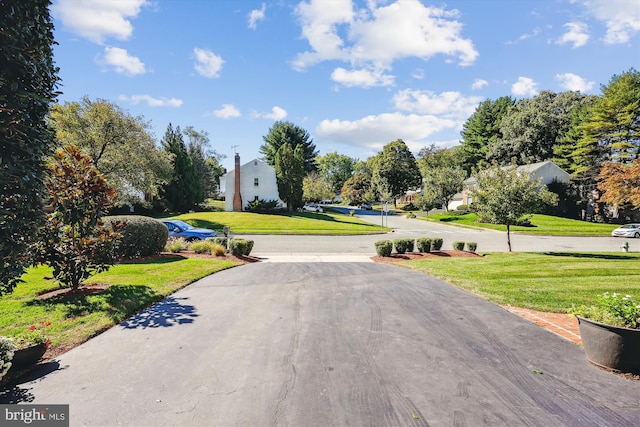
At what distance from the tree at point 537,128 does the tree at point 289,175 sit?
36251 millimetres

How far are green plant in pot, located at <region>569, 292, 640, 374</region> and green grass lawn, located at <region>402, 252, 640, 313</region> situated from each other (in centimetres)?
302

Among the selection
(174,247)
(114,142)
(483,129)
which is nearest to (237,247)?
(174,247)

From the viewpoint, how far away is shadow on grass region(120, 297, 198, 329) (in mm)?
6602

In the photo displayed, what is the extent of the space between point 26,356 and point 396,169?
223 ft

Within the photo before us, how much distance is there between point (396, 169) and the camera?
6844cm

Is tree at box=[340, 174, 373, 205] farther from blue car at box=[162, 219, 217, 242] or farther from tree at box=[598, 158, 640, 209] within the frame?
blue car at box=[162, 219, 217, 242]

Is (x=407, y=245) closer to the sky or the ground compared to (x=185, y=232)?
closer to the ground

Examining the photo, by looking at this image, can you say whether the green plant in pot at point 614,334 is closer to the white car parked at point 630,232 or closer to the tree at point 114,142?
the tree at point 114,142

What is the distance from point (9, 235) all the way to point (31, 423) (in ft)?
9.29

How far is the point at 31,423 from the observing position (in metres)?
3.60

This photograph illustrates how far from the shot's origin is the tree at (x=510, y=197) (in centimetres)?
1734

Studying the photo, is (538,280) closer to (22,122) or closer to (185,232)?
(22,122)

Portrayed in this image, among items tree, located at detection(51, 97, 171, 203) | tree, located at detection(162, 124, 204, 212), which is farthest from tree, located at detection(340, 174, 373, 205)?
tree, located at detection(51, 97, 171, 203)

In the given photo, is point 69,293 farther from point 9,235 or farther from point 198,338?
point 198,338
